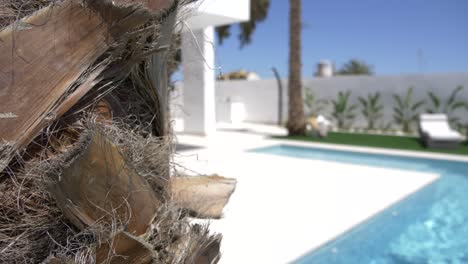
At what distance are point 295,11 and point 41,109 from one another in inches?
720

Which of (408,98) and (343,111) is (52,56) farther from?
(343,111)

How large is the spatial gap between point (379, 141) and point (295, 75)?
502 centimetres

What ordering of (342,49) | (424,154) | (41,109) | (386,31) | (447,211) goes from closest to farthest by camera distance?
1. (41,109)
2. (447,211)
3. (424,154)
4. (386,31)
5. (342,49)

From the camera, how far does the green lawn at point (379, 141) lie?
14.8 metres

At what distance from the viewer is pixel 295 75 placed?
19188 millimetres

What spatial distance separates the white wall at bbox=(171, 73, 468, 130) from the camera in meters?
20.8

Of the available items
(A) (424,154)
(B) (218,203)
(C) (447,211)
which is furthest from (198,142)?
(B) (218,203)

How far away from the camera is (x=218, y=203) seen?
3809 mm

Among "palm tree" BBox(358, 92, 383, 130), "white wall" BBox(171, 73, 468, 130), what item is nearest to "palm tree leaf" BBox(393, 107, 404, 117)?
"white wall" BBox(171, 73, 468, 130)

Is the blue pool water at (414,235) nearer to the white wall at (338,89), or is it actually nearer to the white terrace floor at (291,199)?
the white terrace floor at (291,199)

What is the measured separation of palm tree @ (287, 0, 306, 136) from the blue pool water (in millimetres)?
9568

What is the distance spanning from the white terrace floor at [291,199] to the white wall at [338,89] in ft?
22.2

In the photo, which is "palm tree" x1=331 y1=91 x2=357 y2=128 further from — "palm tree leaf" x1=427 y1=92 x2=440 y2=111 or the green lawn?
"palm tree leaf" x1=427 y1=92 x2=440 y2=111

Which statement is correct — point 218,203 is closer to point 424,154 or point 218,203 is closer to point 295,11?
point 424,154
